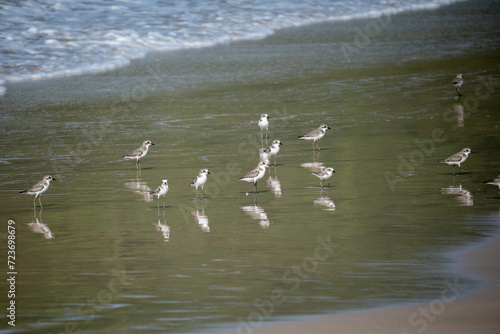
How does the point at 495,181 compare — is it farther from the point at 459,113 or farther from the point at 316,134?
the point at 459,113

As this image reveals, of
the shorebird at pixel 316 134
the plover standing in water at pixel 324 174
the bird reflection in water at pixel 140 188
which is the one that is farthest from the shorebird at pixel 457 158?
the bird reflection in water at pixel 140 188

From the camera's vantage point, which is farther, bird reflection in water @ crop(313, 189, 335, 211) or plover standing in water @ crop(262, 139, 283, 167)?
plover standing in water @ crop(262, 139, 283, 167)

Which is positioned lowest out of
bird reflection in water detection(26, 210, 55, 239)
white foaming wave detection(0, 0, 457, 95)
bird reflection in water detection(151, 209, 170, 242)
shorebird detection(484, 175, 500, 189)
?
bird reflection in water detection(26, 210, 55, 239)

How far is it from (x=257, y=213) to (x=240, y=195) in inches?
45.6

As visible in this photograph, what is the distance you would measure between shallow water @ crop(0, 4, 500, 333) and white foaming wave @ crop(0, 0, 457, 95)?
→ 10.1 feet

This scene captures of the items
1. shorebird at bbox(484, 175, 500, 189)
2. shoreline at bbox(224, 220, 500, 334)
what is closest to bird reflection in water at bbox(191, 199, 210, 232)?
shoreline at bbox(224, 220, 500, 334)

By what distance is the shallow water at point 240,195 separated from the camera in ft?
24.8

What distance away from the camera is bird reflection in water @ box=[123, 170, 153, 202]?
11.6 meters

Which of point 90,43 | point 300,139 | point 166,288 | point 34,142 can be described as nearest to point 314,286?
point 166,288

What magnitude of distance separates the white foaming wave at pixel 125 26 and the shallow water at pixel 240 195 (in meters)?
3.09

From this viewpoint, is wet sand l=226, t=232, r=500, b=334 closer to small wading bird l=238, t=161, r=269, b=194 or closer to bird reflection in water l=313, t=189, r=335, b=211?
bird reflection in water l=313, t=189, r=335, b=211

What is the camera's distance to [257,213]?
1042 centimetres

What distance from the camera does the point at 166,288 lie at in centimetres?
777

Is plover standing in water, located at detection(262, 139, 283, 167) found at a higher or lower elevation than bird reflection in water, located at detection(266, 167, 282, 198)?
higher
